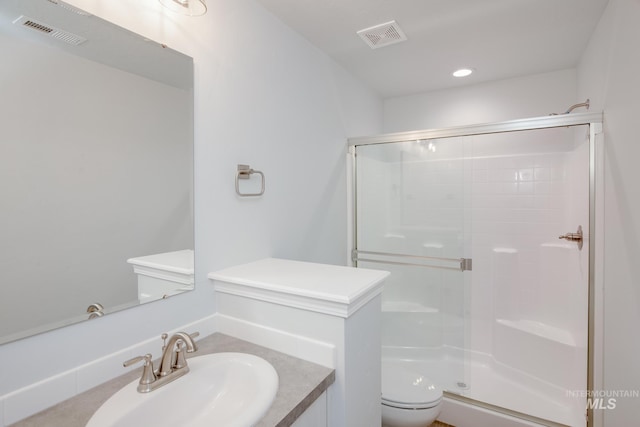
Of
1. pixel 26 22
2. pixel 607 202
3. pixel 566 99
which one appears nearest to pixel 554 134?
pixel 566 99

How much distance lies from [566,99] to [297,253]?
252 cm

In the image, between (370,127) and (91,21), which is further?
(370,127)

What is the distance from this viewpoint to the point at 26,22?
82 cm

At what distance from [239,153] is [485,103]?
2416mm

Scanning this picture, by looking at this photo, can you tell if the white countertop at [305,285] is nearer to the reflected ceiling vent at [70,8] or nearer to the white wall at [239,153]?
the white wall at [239,153]

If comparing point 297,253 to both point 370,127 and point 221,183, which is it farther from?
point 370,127

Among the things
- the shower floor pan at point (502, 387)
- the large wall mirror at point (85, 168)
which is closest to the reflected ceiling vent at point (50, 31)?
the large wall mirror at point (85, 168)

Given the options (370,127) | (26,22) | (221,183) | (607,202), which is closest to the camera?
(26,22)

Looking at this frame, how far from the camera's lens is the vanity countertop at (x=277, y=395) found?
775 millimetres

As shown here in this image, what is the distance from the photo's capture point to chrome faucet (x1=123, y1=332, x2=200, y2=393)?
874 millimetres

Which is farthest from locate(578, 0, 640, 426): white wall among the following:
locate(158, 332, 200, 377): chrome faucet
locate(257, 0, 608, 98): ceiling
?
locate(158, 332, 200, 377): chrome faucet

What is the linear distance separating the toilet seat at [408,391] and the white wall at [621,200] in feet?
2.61

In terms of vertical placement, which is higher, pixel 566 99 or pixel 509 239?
pixel 566 99

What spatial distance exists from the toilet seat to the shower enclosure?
1.67 ft
